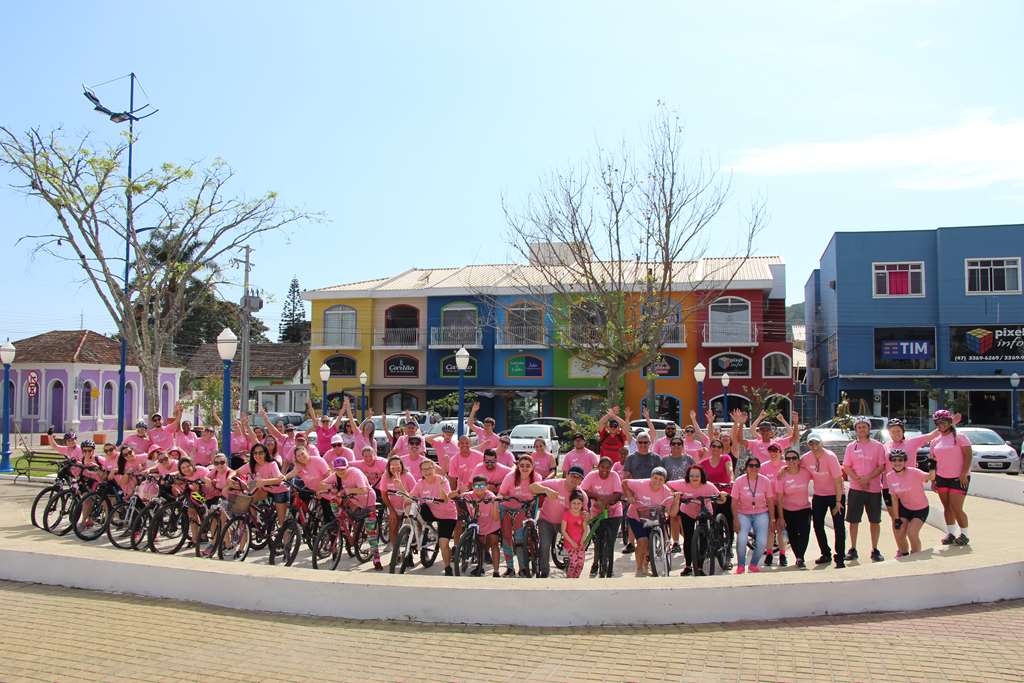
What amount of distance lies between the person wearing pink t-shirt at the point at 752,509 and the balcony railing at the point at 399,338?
35617mm

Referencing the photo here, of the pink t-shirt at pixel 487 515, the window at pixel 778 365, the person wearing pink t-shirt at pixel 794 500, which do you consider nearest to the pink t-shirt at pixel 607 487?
the pink t-shirt at pixel 487 515

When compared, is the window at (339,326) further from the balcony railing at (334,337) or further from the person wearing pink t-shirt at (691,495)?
the person wearing pink t-shirt at (691,495)

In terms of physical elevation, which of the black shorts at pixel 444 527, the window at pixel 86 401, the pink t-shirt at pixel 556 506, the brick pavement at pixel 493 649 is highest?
the window at pixel 86 401

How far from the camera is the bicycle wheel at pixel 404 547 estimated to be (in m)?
9.93

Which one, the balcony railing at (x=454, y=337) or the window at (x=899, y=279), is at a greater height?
the window at (x=899, y=279)

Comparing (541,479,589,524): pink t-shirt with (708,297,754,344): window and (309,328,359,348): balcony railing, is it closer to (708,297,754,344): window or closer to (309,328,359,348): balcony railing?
(708,297,754,344): window

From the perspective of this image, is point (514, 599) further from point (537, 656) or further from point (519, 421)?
point (519, 421)

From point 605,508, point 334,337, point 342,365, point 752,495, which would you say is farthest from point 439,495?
point 334,337

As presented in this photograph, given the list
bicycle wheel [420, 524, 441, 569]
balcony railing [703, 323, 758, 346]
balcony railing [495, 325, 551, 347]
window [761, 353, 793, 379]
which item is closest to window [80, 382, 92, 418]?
balcony railing [495, 325, 551, 347]

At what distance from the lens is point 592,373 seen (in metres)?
42.9

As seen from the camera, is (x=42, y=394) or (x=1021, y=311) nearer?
(x=1021, y=311)

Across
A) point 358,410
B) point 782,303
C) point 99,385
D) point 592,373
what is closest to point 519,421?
point 592,373

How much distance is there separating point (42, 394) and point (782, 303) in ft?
113

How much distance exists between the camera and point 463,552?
32.3 feet
